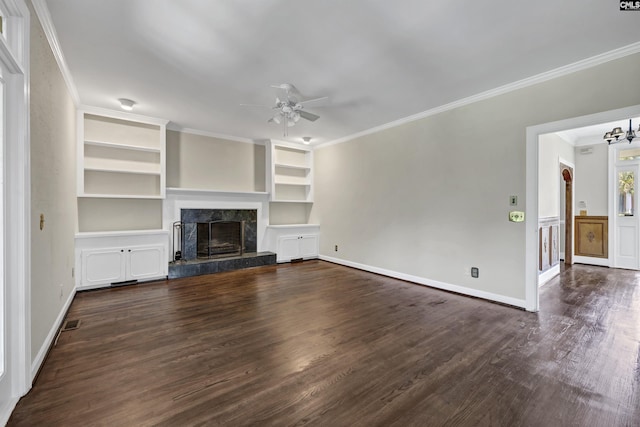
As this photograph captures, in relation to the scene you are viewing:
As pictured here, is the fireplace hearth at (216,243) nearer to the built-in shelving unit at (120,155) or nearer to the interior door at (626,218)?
the built-in shelving unit at (120,155)

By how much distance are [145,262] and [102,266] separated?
0.55 meters

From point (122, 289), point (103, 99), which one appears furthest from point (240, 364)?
point (103, 99)

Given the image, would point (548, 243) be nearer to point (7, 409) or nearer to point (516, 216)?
point (516, 216)

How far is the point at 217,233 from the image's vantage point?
5688 mm

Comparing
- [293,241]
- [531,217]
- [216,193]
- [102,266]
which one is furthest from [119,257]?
[531,217]

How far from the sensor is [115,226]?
4629 millimetres

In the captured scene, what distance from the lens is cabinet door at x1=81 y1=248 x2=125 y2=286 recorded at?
4.07m

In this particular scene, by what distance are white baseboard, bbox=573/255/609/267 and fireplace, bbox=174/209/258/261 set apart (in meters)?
7.06

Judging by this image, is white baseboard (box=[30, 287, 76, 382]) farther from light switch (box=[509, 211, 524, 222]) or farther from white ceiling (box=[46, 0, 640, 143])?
light switch (box=[509, 211, 524, 222])

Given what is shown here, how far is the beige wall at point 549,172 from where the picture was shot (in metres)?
4.62

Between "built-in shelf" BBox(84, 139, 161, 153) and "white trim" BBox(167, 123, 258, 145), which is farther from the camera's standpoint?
"white trim" BBox(167, 123, 258, 145)

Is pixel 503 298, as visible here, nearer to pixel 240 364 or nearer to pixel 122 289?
pixel 240 364

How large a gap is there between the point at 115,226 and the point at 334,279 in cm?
376

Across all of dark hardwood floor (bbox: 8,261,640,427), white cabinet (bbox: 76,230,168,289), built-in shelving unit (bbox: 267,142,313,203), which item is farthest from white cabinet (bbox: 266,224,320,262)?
dark hardwood floor (bbox: 8,261,640,427)
